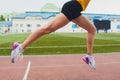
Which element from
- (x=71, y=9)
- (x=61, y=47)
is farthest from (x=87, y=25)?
(x=61, y=47)

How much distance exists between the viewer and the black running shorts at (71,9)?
5668 millimetres

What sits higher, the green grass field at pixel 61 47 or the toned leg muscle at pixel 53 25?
the toned leg muscle at pixel 53 25

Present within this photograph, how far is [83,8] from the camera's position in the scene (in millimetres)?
5762

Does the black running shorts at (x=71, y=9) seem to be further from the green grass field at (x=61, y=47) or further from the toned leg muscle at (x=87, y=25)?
the green grass field at (x=61, y=47)

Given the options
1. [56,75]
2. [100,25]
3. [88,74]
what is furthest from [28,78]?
[100,25]

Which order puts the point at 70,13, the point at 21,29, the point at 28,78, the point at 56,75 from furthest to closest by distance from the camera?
the point at 21,29
the point at 56,75
the point at 28,78
the point at 70,13

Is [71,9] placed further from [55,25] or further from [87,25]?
[87,25]

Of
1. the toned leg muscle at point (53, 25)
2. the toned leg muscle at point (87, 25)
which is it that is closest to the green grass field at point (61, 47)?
the toned leg muscle at point (87, 25)

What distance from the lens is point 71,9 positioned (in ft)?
18.6

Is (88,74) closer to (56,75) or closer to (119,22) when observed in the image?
(56,75)

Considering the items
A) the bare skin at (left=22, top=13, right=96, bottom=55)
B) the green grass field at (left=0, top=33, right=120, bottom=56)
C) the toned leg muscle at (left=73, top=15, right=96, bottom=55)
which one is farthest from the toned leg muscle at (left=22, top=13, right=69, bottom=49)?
the green grass field at (left=0, top=33, right=120, bottom=56)

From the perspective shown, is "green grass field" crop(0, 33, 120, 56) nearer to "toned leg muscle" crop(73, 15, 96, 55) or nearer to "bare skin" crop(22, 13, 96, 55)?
"toned leg muscle" crop(73, 15, 96, 55)

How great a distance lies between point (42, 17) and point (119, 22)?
20.9 m

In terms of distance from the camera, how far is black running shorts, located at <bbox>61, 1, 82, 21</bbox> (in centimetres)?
567
